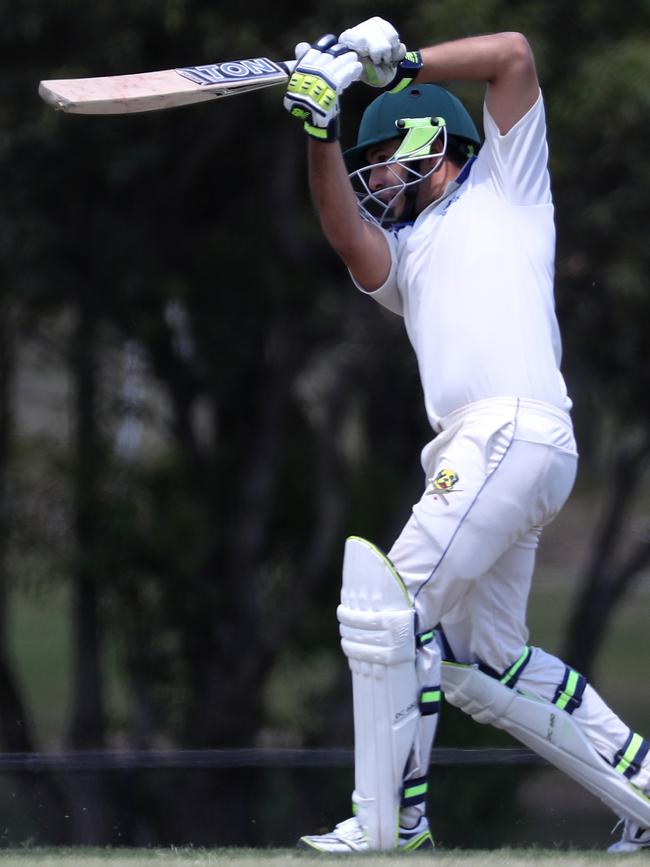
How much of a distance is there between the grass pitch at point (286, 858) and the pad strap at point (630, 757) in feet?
0.78

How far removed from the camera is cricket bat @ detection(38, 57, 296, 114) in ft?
9.94

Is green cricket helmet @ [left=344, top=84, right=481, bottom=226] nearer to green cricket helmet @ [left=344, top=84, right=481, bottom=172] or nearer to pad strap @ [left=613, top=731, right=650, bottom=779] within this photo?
green cricket helmet @ [left=344, top=84, right=481, bottom=172]

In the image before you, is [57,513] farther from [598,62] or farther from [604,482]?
[598,62]

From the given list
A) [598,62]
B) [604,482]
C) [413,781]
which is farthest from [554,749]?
[604,482]

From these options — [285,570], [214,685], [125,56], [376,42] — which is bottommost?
[214,685]

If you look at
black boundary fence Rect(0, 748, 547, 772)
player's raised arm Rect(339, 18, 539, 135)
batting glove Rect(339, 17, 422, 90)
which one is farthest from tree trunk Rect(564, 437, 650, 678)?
batting glove Rect(339, 17, 422, 90)

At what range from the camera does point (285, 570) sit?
694 cm

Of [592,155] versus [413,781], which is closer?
[413,781]

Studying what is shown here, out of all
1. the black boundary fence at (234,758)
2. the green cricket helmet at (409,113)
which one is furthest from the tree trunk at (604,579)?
the green cricket helmet at (409,113)

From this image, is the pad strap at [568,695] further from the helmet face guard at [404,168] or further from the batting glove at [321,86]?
the batting glove at [321,86]

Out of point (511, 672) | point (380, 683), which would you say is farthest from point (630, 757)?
point (380, 683)

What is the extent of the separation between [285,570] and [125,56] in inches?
108

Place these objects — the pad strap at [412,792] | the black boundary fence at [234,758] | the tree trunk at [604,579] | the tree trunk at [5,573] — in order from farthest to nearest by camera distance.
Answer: the tree trunk at [604,579] < the tree trunk at [5,573] < the black boundary fence at [234,758] < the pad strap at [412,792]

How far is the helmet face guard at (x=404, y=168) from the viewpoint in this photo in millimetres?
3248
